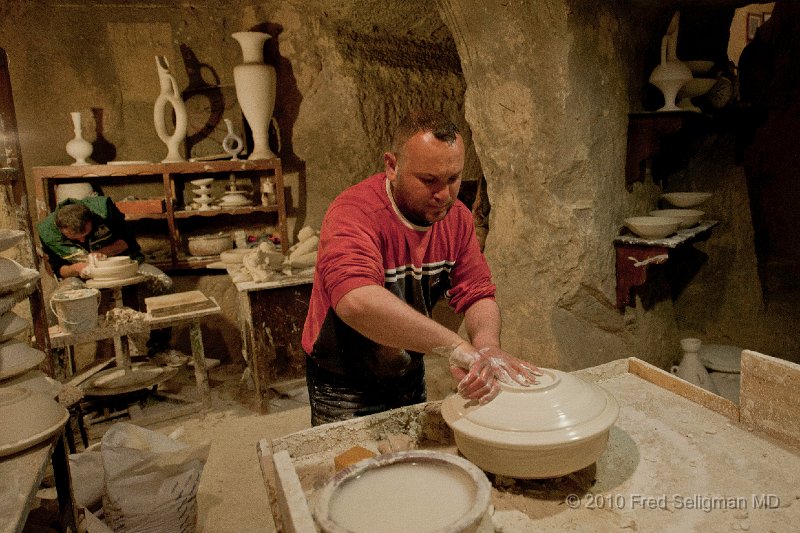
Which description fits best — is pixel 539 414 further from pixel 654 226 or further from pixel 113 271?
pixel 113 271

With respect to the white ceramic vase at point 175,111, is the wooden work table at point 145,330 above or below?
below

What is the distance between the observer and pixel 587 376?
193cm

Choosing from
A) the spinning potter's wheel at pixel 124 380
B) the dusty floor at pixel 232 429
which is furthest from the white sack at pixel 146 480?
the spinning potter's wheel at pixel 124 380

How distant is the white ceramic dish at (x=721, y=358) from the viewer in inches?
144

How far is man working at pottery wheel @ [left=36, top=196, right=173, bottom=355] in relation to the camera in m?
4.68

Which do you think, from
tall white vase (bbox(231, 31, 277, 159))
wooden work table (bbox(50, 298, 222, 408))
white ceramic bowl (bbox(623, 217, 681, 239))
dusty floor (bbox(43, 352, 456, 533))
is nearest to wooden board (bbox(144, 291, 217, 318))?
wooden work table (bbox(50, 298, 222, 408))

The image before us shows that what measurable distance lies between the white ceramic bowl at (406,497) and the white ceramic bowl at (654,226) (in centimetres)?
246

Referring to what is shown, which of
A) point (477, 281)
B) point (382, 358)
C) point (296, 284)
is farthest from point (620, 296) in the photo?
point (296, 284)

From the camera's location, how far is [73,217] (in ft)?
15.2

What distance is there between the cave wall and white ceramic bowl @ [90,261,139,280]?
128cm

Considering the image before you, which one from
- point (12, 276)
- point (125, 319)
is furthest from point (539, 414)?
point (125, 319)

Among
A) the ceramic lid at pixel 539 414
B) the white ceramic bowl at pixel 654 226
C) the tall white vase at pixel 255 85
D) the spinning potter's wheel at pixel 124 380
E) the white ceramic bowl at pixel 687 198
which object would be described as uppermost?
the tall white vase at pixel 255 85

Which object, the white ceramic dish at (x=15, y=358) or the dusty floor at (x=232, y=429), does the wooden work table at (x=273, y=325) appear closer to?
the dusty floor at (x=232, y=429)

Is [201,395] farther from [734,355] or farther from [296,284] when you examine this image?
[734,355]
